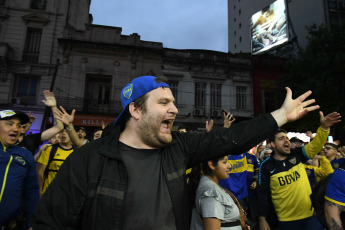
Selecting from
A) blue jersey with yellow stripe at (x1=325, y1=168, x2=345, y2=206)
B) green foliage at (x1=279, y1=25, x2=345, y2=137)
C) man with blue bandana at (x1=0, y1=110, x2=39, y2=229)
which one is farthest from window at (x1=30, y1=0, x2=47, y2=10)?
blue jersey with yellow stripe at (x1=325, y1=168, x2=345, y2=206)

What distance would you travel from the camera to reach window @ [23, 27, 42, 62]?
17422 millimetres

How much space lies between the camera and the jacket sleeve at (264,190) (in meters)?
3.79

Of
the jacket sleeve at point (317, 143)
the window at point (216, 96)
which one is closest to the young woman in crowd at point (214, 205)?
the jacket sleeve at point (317, 143)

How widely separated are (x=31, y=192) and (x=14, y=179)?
0.32m

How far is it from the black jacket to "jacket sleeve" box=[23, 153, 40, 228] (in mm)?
1858

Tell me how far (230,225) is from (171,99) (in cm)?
156

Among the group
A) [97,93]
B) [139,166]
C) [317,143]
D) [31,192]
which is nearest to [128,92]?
[139,166]

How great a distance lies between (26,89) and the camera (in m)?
17.0

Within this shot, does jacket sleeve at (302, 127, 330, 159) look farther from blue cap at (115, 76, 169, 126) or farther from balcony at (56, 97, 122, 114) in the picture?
balcony at (56, 97, 122, 114)

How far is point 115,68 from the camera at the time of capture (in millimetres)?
18250

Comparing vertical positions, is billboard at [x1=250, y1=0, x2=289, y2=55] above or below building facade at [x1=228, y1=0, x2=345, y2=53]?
below

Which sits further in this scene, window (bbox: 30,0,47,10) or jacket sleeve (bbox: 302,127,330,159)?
window (bbox: 30,0,47,10)

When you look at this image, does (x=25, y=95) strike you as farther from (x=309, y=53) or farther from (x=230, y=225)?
(x=309, y=53)

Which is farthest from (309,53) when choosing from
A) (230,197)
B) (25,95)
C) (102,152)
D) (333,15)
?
(25,95)
